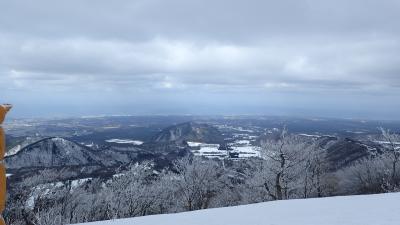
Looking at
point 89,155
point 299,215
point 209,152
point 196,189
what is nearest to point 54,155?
point 89,155

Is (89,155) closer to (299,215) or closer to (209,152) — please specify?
(209,152)

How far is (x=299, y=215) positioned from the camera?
1180 centimetres

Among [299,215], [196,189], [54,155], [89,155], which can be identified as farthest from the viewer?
[89,155]

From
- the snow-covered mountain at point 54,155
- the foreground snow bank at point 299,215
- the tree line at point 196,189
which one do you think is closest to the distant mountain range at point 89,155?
the snow-covered mountain at point 54,155

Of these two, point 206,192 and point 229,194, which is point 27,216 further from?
point 229,194

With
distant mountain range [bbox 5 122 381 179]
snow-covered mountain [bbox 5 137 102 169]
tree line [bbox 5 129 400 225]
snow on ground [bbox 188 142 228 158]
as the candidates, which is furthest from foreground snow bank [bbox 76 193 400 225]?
snow on ground [bbox 188 142 228 158]

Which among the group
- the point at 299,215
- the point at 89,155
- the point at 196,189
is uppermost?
the point at 299,215

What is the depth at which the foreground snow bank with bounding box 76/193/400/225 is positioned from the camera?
1020 centimetres

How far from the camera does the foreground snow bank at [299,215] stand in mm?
10195

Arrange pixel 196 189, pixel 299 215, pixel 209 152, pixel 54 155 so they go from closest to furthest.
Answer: pixel 299 215 < pixel 196 189 < pixel 54 155 < pixel 209 152

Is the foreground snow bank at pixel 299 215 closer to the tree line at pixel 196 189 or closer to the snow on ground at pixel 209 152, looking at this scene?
the tree line at pixel 196 189

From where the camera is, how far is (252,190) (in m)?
44.3

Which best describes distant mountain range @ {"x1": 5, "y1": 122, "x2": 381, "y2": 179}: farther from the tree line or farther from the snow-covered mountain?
the tree line

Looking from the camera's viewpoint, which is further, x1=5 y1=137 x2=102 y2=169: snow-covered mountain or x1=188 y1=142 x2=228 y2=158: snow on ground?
x1=188 y1=142 x2=228 y2=158: snow on ground
